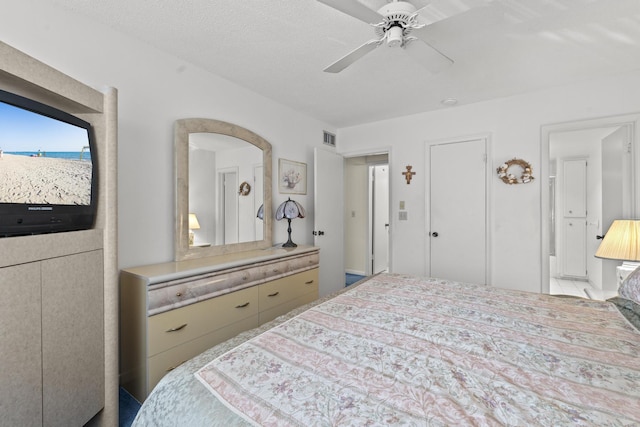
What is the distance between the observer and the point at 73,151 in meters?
1.43

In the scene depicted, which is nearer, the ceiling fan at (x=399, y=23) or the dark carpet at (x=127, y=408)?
the ceiling fan at (x=399, y=23)

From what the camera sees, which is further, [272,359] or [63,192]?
[63,192]

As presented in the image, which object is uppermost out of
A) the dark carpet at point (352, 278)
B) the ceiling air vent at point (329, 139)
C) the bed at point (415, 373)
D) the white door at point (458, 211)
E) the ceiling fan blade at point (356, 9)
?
the ceiling air vent at point (329, 139)

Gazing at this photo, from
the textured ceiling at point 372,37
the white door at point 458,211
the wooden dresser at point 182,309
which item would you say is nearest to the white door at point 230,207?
the wooden dresser at point 182,309

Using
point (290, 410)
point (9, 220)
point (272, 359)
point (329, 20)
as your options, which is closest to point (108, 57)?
point (9, 220)

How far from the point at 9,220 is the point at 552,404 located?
2.00m

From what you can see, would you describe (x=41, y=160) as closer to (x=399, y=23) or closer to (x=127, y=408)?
(x=127, y=408)

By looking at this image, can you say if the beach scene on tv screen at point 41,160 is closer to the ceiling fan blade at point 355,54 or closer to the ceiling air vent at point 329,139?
the ceiling fan blade at point 355,54

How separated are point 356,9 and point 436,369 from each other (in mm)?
1582

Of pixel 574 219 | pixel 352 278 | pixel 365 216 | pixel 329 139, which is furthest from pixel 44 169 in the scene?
pixel 574 219

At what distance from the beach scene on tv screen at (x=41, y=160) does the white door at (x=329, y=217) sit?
2.48m

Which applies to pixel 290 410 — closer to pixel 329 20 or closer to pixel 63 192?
pixel 63 192

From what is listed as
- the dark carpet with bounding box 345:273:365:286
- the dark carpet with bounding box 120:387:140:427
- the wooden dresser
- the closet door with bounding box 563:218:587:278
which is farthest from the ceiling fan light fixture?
the closet door with bounding box 563:218:587:278

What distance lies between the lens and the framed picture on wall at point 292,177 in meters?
3.34
